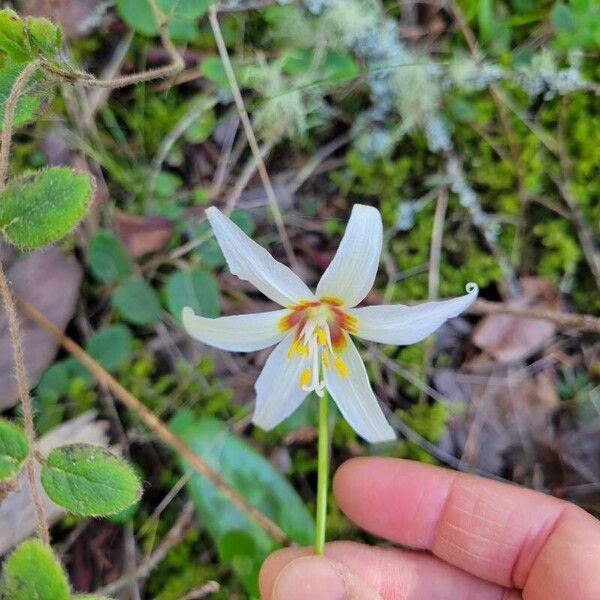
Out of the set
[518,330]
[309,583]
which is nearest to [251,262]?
[309,583]

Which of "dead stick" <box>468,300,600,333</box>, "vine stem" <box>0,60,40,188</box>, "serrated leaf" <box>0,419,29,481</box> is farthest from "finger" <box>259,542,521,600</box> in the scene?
"vine stem" <box>0,60,40,188</box>

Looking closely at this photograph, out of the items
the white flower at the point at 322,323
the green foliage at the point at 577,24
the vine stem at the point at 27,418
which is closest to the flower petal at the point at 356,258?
the white flower at the point at 322,323

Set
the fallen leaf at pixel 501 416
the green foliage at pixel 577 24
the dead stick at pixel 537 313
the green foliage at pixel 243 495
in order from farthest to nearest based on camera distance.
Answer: the fallen leaf at pixel 501 416 → the green foliage at pixel 577 24 → the dead stick at pixel 537 313 → the green foliage at pixel 243 495

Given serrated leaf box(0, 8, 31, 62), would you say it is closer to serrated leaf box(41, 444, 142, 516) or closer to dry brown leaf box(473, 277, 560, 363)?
serrated leaf box(41, 444, 142, 516)

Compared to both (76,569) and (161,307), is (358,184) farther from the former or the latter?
(76,569)

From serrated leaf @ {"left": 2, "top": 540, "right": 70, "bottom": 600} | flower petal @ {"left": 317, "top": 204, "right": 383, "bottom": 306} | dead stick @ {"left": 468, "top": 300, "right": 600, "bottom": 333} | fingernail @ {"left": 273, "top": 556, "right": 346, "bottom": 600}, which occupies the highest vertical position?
flower petal @ {"left": 317, "top": 204, "right": 383, "bottom": 306}

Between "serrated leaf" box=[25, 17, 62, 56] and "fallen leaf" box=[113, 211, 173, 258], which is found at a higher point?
"serrated leaf" box=[25, 17, 62, 56]

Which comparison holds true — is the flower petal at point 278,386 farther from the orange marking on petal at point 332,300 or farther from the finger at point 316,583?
the finger at point 316,583
